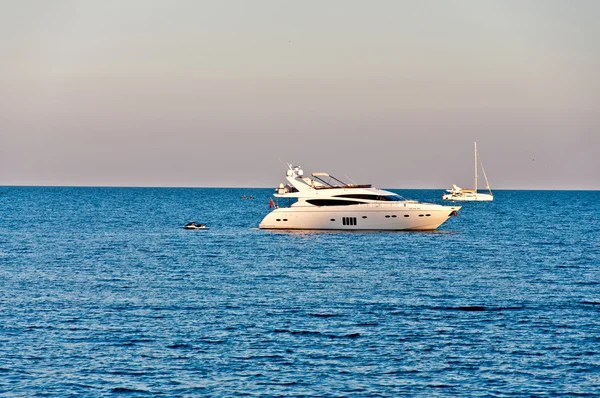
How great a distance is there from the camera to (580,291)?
146 ft

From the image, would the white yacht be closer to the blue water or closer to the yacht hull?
the yacht hull

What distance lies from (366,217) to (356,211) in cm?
113

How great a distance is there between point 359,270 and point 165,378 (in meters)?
29.5

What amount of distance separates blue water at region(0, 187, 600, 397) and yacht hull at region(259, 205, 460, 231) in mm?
16384

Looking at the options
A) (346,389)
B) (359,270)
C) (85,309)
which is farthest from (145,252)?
(346,389)

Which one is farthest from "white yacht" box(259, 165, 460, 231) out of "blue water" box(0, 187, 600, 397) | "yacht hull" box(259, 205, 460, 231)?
"blue water" box(0, 187, 600, 397)

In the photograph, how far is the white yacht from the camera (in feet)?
273

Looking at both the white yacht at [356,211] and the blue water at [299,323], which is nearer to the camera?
the blue water at [299,323]

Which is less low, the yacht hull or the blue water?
the yacht hull

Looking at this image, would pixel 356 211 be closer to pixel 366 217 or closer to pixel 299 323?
pixel 366 217

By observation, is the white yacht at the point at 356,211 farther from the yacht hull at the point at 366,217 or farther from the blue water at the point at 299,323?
the blue water at the point at 299,323

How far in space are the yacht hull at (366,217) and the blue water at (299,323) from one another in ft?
53.8

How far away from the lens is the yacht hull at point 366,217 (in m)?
83.1

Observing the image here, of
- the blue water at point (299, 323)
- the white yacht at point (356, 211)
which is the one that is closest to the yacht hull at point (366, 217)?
the white yacht at point (356, 211)
